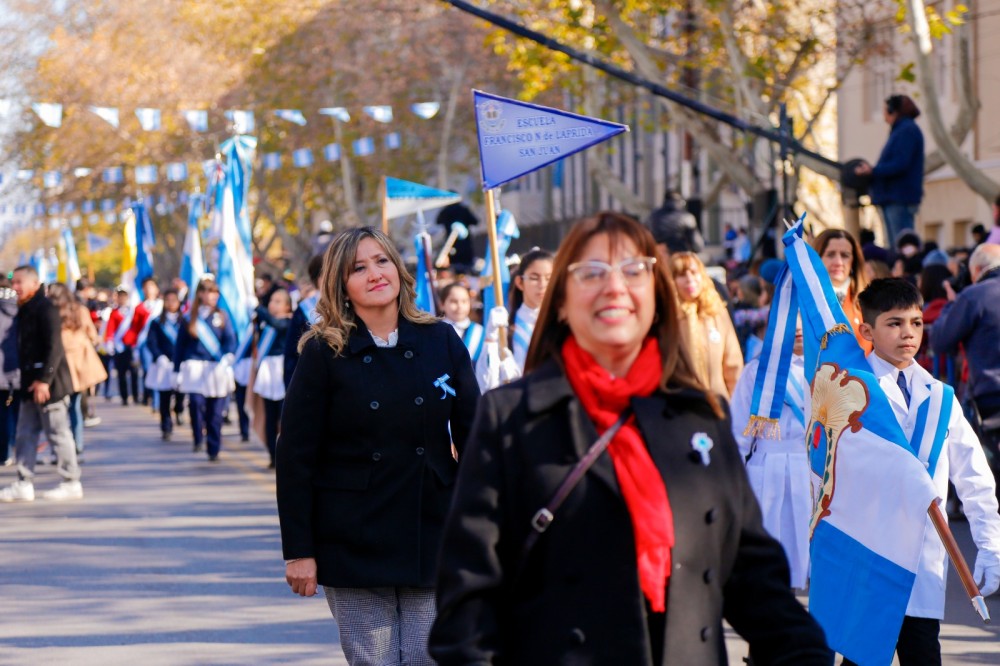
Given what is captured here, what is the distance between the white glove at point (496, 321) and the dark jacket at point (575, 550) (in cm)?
633

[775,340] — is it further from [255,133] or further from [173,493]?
[255,133]

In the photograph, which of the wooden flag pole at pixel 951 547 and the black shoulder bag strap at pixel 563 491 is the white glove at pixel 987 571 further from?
the black shoulder bag strap at pixel 563 491

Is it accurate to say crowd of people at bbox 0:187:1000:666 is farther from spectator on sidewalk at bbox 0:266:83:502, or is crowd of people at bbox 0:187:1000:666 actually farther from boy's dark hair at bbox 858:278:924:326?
spectator on sidewalk at bbox 0:266:83:502

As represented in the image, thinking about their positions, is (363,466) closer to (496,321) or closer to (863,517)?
(863,517)

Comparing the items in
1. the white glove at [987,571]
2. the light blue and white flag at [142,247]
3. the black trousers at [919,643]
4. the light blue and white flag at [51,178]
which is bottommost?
the black trousers at [919,643]

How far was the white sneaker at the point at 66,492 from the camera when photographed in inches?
595

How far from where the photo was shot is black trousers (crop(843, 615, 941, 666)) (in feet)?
20.1

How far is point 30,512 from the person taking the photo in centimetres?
1417

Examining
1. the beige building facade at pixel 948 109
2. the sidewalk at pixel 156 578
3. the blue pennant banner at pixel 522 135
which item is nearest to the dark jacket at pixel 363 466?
the sidewalk at pixel 156 578

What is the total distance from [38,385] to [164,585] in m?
4.58

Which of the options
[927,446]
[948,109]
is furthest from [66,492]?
[948,109]

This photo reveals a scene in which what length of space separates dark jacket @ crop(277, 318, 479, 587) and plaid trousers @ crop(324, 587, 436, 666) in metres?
0.08

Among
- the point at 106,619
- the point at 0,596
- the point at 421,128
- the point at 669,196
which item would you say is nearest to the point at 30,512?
the point at 0,596

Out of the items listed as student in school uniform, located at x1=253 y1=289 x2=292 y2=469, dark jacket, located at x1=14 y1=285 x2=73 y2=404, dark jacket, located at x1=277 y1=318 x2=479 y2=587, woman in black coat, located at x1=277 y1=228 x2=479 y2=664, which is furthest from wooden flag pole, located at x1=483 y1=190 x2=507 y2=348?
student in school uniform, located at x1=253 y1=289 x2=292 y2=469
